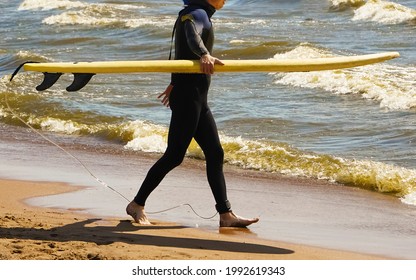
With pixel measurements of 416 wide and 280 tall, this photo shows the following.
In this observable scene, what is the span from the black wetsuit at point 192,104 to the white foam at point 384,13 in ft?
51.3

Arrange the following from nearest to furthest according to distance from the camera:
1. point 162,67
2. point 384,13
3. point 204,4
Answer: point 162,67, point 204,4, point 384,13

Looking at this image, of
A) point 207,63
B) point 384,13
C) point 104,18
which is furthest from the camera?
point 104,18

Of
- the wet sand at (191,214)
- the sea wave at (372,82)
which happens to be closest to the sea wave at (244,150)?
the wet sand at (191,214)

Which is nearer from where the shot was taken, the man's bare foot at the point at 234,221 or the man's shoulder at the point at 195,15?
the man's shoulder at the point at 195,15

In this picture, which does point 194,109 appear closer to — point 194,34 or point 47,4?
point 194,34

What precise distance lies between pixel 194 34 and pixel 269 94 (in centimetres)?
754

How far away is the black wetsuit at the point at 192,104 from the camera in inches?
256

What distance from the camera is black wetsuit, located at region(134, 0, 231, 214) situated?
6.50m

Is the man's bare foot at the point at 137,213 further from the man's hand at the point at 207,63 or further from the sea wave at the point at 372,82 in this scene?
the sea wave at the point at 372,82

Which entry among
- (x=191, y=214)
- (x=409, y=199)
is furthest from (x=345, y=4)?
(x=191, y=214)

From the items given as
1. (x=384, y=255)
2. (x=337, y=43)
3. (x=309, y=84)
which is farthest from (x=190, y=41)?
(x=337, y=43)

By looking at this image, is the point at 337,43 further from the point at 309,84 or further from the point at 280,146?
the point at 280,146

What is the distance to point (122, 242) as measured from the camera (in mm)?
6211

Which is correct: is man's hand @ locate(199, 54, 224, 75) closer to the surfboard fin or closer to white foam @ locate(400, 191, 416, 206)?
the surfboard fin
